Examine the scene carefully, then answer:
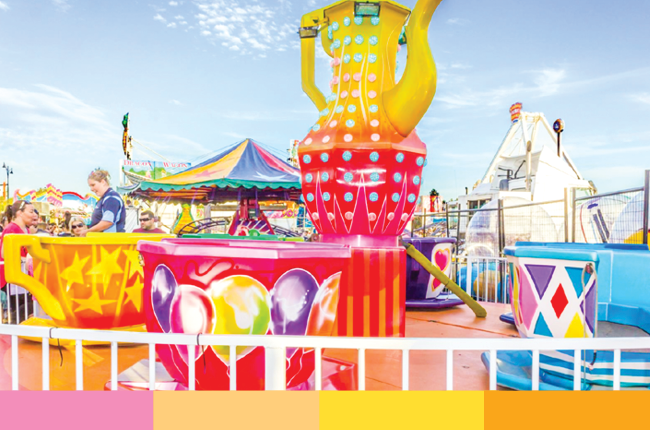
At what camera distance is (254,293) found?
1.40 meters

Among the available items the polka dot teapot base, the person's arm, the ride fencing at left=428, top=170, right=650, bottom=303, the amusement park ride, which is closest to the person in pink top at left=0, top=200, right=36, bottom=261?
the person's arm

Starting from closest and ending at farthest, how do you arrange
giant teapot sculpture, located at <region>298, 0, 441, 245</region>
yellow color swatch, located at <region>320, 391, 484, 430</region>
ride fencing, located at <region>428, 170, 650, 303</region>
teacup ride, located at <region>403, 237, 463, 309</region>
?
yellow color swatch, located at <region>320, 391, 484, 430</region> → giant teapot sculpture, located at <region>298, 0, 441, 245</region> → teacup ride, located at <region>403, 237, 463, 309</region> → ride fencing, located at <region>428, 170, 650, 303</region>

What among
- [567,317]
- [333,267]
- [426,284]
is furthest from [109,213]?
[567,317]

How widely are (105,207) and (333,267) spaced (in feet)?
7.77

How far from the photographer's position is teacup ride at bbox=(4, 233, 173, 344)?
2.27 meters

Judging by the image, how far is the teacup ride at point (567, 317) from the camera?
6.09ft

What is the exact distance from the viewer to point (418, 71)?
2.61 m

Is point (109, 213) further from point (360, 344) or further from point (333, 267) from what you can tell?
point (360, 344)

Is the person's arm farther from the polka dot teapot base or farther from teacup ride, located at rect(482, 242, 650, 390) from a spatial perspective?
teacup ride, located at rect(482, 242, 650, 390)

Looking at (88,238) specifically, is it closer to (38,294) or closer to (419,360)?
(38,294)

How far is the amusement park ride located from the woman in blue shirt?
75cm

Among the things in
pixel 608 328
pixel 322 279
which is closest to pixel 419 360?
pixel 608 328

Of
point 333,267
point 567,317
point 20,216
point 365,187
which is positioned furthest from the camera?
point 20,216

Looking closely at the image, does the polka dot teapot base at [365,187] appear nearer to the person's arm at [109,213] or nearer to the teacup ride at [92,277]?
the teacup ride at [92,277]
